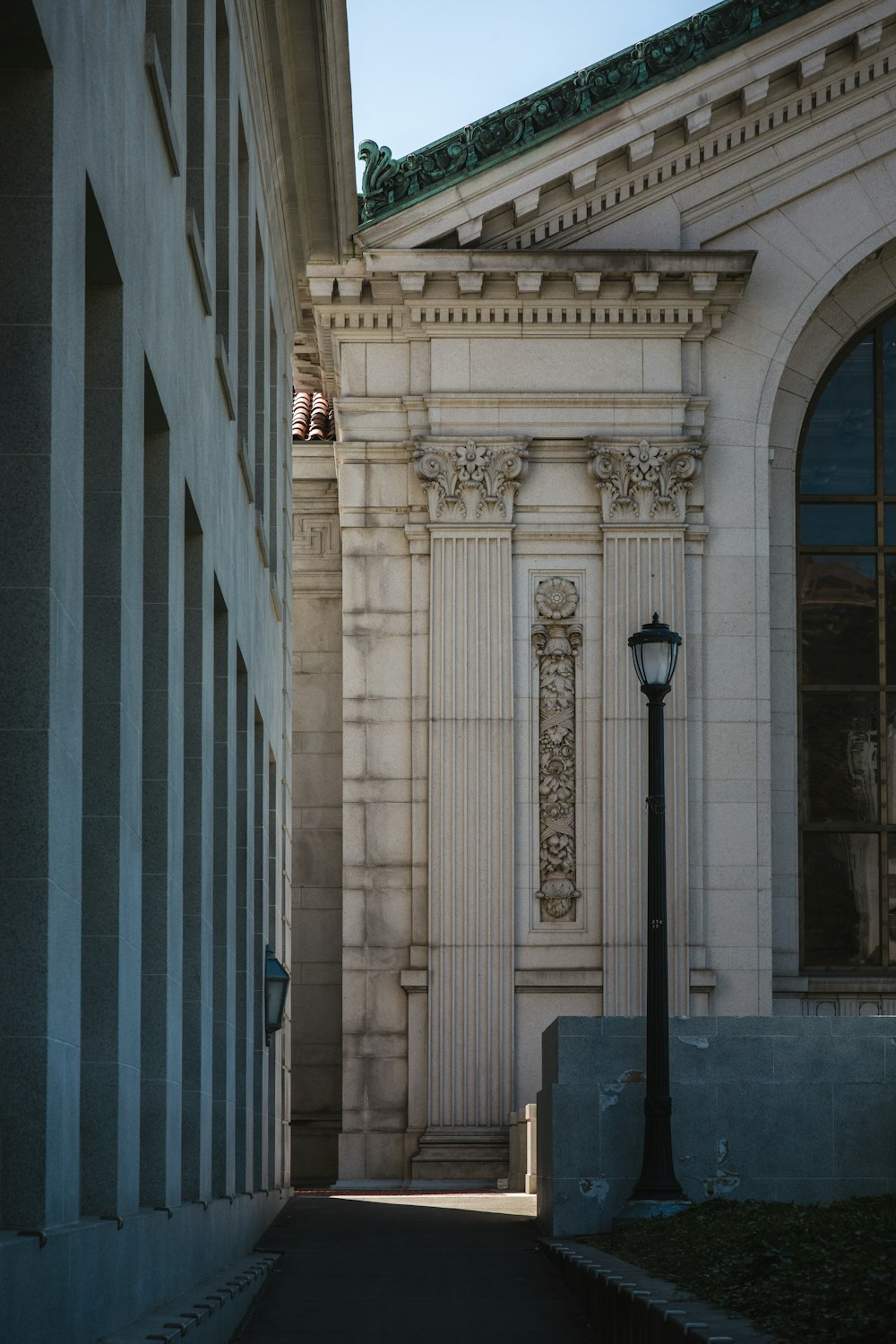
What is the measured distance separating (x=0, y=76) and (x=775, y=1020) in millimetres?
13196

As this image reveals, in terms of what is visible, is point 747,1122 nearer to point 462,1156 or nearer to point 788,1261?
point 788,1261

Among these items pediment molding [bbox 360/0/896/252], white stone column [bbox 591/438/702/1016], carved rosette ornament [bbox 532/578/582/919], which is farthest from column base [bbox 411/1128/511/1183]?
pediment molding [bbox 360/0/896/252]

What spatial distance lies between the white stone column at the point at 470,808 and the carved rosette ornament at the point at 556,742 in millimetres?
468

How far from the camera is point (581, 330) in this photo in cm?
3388

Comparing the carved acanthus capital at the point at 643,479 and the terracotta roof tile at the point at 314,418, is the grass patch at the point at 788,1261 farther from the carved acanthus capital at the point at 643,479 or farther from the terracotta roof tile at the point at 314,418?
the terracotta roof tile at the point at 314,418

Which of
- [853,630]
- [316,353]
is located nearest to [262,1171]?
[853,630]

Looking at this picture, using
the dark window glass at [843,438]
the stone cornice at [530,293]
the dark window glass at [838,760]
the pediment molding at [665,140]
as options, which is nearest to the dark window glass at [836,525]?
the dark window glass at [843,438]

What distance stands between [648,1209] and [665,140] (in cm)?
1997

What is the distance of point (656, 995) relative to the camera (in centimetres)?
1916

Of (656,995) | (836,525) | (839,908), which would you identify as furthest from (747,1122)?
(836,525)

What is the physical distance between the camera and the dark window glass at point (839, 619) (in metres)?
35.2

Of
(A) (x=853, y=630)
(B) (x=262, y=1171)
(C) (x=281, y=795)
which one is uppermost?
(A) (x=853, y=630)

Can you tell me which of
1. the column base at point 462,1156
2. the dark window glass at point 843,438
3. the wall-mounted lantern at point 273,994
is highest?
the dark window glass at point 843,438

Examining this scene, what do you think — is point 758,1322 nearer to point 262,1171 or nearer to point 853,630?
point 262,1171
